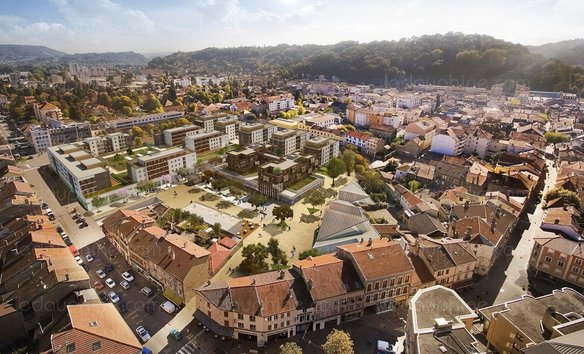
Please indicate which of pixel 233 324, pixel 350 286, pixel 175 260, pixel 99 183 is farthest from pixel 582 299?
pixel 99 183

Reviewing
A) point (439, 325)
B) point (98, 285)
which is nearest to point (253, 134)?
point (98, 285)

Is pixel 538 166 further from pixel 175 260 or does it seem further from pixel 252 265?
pixel 175 260

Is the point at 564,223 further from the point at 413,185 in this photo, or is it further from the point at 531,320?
the point at 531,320

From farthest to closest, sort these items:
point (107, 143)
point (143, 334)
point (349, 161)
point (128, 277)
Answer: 1. point (107, 143)
2. point (349, 161)
3. point (128, 277)
4. point (143, 334)

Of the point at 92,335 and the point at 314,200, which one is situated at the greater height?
the point at 92,335

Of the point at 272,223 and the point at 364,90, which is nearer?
the point at 272,223

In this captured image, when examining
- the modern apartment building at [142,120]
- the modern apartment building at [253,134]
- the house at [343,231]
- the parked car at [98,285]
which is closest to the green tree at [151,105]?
the modern apartment building at [142,120]
